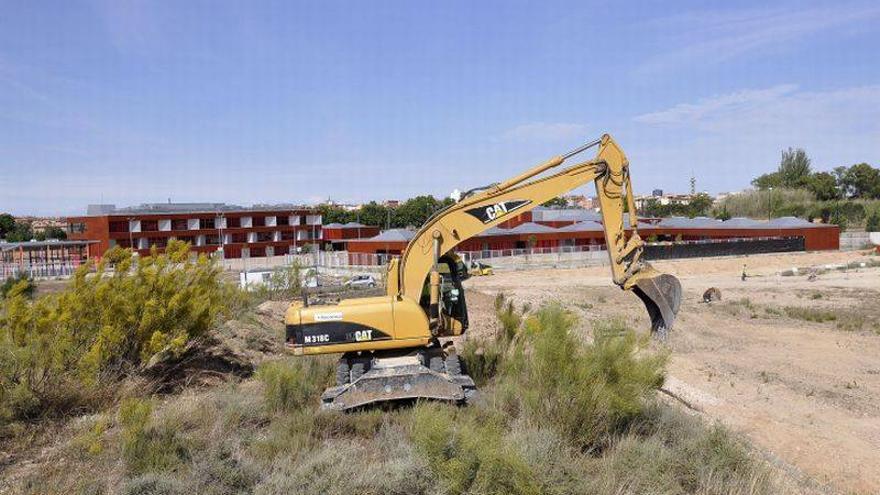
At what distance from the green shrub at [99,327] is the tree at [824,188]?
127 m

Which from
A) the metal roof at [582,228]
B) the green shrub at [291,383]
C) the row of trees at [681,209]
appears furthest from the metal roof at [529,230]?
the row of trees at [681,209]

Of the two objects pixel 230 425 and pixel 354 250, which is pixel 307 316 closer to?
pixel 230 425

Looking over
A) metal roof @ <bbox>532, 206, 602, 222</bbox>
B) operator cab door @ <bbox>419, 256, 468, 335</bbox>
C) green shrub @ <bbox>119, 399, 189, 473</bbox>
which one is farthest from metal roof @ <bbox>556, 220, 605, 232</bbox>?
green shrub @ <bbox>119, 399, 189, 473</bbox>

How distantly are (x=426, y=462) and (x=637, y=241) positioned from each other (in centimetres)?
739

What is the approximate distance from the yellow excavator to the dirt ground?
275 cm

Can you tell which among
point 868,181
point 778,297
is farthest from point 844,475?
point 868,181

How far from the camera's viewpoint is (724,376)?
16.4m

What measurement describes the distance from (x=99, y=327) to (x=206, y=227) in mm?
64747

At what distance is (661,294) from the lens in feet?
43.0

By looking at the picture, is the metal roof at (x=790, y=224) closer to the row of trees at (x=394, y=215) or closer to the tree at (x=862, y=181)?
the row of trees at (x=394, y=215)

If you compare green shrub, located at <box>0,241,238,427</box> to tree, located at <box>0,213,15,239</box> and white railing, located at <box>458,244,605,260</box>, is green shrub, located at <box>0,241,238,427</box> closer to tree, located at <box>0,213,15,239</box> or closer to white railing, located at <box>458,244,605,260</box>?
white railing, located at <box>458,244,605,260</box>

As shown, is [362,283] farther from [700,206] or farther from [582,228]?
[700,206]

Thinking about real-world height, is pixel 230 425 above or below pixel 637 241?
below

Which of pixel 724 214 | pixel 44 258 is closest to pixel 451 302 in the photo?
pixel 44 258
